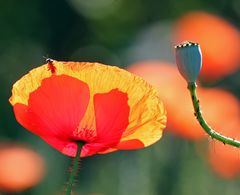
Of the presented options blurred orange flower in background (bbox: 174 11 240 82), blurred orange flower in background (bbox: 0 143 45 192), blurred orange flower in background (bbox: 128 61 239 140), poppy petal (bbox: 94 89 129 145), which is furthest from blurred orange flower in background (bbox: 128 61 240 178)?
poppy petal (bbox: 94 89 129 145)


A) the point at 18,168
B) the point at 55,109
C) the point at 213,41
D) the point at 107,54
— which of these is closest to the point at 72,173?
the point at 55,109

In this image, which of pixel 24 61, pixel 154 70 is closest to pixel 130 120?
pixel 154 70

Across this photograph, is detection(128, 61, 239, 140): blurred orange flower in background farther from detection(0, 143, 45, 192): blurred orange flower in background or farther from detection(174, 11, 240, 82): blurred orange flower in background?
detection(0, 143, 45, 192): blurred orange flower in background

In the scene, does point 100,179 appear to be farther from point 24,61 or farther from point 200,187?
point 24,61

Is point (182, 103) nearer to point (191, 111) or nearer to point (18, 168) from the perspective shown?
point (191, 111)

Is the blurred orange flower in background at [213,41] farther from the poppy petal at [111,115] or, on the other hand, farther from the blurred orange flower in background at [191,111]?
the poppy petal at [111,115]

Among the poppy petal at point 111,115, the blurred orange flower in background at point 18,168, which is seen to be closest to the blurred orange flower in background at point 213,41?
the blurred orange flower in background at point 18,168
